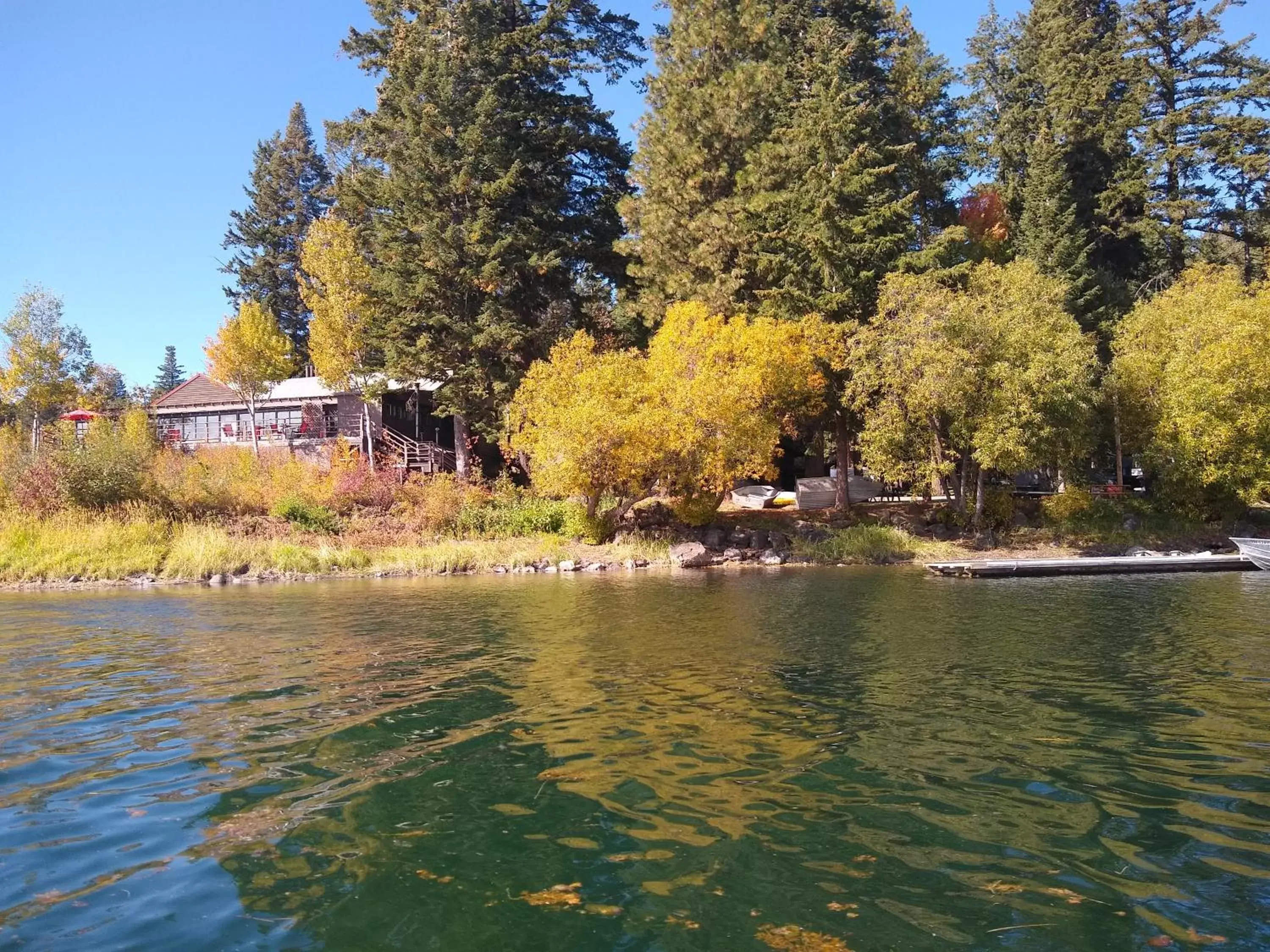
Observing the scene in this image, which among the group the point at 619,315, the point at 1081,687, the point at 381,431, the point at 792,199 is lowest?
the point at 1081,687

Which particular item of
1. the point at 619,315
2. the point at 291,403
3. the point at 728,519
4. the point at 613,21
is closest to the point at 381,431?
the point at 291,403

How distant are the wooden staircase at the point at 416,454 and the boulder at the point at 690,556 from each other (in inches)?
625

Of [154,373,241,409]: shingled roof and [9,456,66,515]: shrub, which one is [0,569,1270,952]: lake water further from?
[154,373,241,409]: shingled roof

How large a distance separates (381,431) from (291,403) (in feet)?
30.4

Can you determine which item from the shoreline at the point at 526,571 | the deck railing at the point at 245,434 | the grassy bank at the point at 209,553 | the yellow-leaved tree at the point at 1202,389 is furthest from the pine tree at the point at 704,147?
the deck railing at the point at 245,434

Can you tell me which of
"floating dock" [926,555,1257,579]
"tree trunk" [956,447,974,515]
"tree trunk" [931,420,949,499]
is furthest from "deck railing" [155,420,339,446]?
"floating dock" [926,555,1257,579]

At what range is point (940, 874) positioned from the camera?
5477mm

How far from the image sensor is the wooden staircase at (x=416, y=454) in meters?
42.8

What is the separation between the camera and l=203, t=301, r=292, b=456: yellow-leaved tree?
4822 centimetres

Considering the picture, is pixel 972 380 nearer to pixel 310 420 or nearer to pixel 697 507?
pixel 697 507

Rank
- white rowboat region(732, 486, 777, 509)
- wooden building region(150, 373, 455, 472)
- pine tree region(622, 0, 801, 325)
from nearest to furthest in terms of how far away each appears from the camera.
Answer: pine tree region(622, 0, 801, 325), white rowboat region(732, 486, 777, 509), wooden building region(150, 373, 455, 472)

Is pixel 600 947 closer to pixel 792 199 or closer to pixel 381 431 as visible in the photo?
pixel 792 199

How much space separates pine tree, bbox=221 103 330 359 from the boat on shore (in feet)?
189

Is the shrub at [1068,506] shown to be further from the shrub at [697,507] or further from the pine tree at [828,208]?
the shrub at [697,507]
